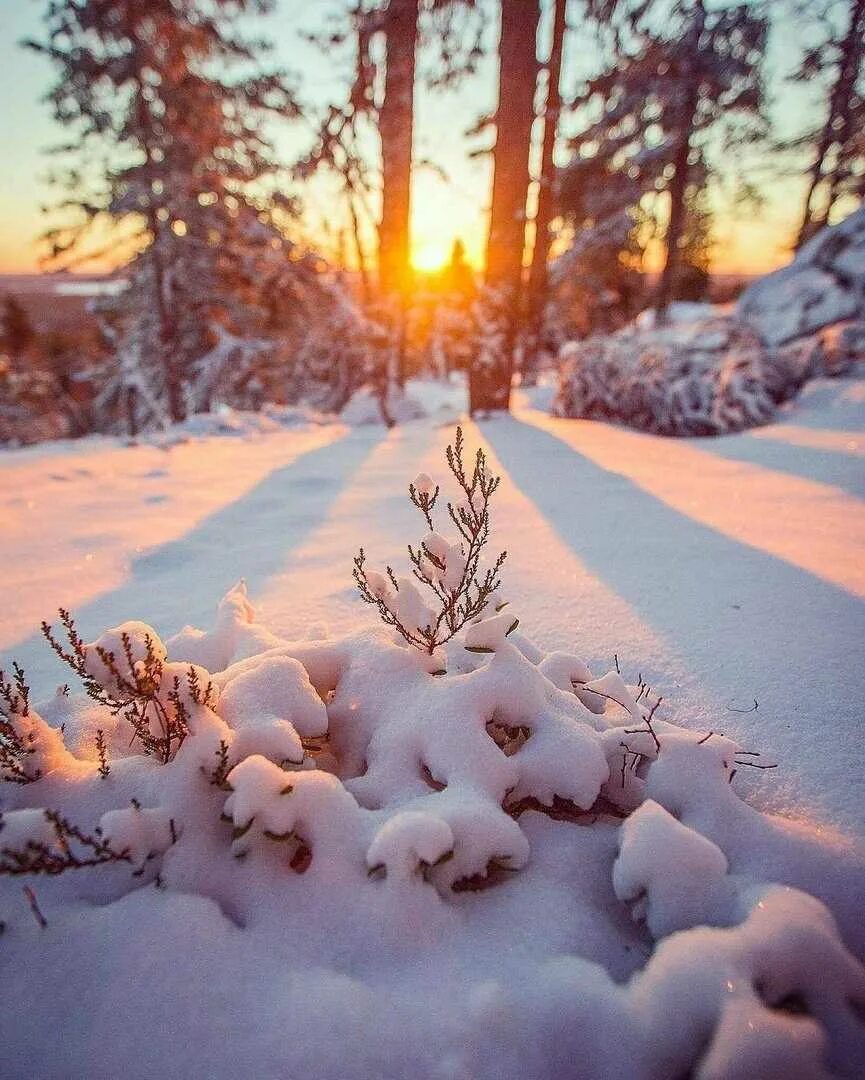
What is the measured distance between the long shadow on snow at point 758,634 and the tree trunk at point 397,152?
206 inches

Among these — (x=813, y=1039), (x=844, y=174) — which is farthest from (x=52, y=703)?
(x=844, y=174)

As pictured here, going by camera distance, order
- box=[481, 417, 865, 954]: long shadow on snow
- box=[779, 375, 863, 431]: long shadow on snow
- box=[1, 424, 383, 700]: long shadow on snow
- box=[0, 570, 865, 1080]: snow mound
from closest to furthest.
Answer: box=[0, 570, 865, 1080]: snow mound → box=[481, 417, 865, 954]: long shadow on snow → box=[1, 424, 383, 700]: long shadow on snow → box=[779, 375, 863, 431]: long shadow on snow

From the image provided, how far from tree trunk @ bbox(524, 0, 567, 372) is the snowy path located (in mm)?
6577

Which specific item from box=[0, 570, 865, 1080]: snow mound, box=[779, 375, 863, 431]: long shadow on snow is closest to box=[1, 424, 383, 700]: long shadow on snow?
box=[0, 570, 865, 1080]: snow mound

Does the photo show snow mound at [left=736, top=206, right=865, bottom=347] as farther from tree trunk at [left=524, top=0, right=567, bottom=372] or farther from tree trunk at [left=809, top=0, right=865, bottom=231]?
tree trunk at [left=524, top=0, right=567, bottom=372]

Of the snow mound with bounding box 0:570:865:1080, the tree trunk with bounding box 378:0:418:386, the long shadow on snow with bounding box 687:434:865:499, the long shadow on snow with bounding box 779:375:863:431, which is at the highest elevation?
the tree trunk with bounding box 378:0:418:386

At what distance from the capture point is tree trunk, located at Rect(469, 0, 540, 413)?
17.4 feet

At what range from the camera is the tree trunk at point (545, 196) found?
30.0ft

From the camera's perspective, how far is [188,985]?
0.89 meters

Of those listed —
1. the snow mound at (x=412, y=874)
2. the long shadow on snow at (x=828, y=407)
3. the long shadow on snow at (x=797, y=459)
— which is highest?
the long shadow on snow at (x=828, y=407)

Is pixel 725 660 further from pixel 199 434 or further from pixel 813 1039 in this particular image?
pixel 199 434

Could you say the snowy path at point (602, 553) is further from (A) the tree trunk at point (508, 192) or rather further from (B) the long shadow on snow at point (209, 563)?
(A) the tree trunk at point (508, 192)

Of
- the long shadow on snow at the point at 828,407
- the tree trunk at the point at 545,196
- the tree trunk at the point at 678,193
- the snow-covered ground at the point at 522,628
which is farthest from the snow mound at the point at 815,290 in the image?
the tree trunk at the point at 545,196

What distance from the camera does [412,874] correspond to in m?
0.99
